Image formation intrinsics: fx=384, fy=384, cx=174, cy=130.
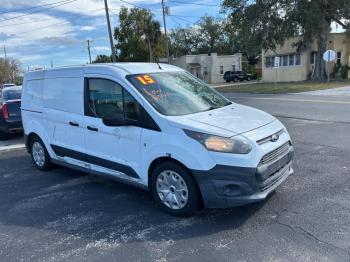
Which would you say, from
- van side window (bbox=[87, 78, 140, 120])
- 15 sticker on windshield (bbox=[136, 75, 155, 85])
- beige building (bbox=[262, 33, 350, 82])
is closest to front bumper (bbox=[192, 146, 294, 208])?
van side window (bbox=[87, 78, 140, 120])

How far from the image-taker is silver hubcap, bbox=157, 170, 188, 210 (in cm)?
459

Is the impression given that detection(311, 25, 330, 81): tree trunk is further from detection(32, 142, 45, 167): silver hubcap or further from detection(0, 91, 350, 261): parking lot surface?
detection(32, 142, 45, 167): silver hubcap

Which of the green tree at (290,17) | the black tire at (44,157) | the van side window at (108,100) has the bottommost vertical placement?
the black tire at (44,157)

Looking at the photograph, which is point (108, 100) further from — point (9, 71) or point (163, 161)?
point (9, 71)

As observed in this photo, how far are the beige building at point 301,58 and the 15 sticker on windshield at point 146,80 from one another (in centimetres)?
3262

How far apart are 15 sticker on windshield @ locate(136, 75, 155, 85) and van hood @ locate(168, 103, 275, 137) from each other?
30.5 inches

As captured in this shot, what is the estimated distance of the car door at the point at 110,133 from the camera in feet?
16.5

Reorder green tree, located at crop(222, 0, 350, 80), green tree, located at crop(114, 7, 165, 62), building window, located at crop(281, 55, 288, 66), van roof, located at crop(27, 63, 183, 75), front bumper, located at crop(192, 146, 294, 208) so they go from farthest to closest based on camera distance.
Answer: green tree, located at crop(114, 7, 165, 62) → building window, located at crop(281, 55, 288, 66) → green tree, located at crop(222, 0, 350, 80) → van roof, located at crop(27, 63, 183, 75) → front bumper, located at crop(192, 146, 294, 208)

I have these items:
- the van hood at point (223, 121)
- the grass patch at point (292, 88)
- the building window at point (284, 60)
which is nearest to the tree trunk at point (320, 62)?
the grass patch at point (292, 88)

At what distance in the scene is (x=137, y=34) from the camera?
56.6m

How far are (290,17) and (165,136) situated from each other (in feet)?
96.4

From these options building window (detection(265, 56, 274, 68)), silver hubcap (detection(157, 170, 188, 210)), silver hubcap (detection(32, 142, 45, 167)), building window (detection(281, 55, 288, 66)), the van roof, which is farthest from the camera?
building window (detection(265, 56, 274, 68))

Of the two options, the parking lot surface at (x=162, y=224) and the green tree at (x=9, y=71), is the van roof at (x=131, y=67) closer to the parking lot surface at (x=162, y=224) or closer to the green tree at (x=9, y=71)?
the parking lot surface at (x=162, y=224)

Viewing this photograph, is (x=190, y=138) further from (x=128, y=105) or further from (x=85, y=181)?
(x=85, y=181)
